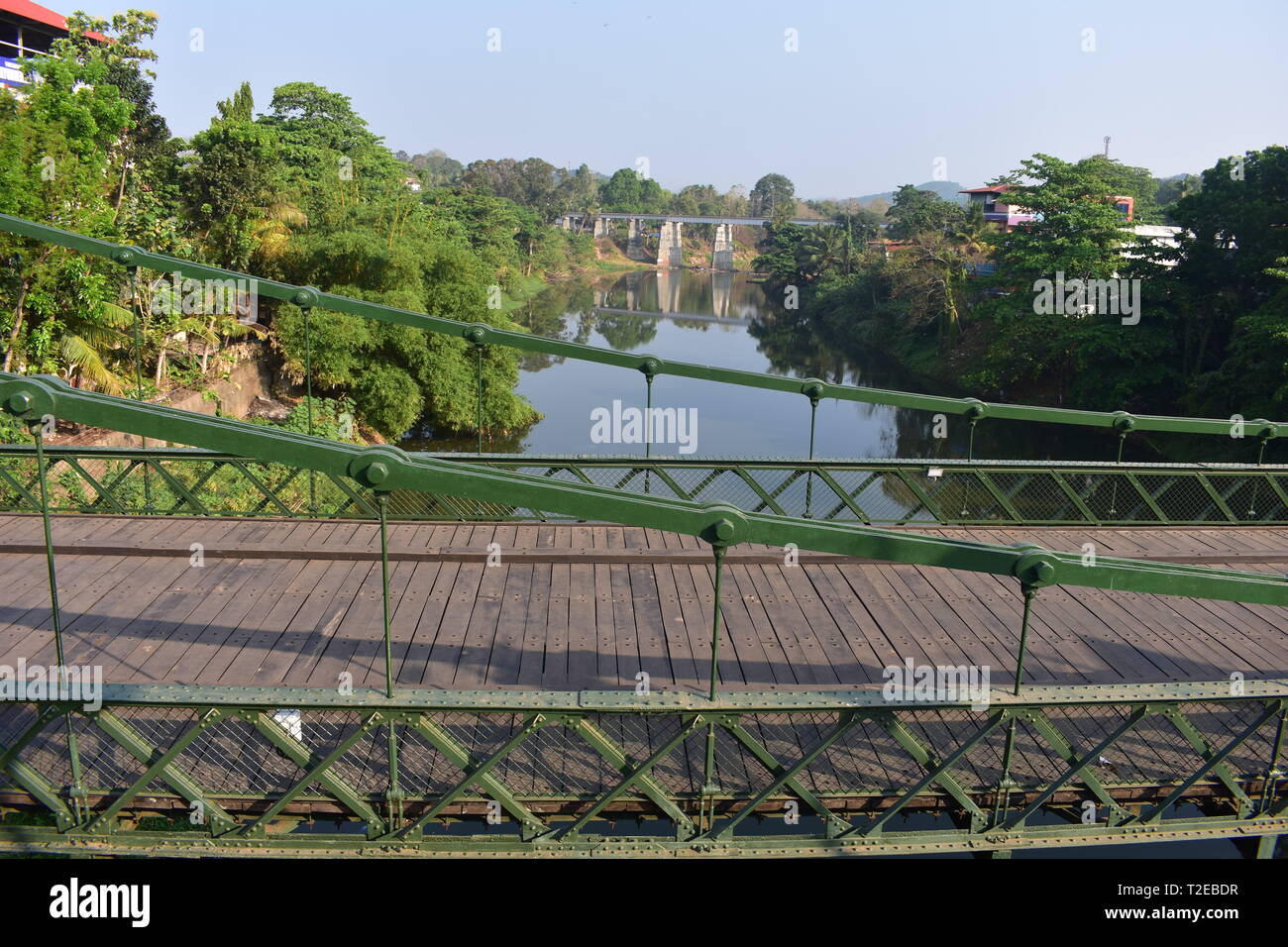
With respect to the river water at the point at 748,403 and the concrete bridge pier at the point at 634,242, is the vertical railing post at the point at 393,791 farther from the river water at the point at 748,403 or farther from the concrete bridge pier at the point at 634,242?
the concrete bridge pier at the point at 634,242

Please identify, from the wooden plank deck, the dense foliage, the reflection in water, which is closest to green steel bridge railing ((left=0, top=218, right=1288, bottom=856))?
the wooden plank deck

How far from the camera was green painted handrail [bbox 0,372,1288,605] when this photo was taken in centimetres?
414

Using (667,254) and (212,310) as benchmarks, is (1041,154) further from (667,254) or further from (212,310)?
(667,254)

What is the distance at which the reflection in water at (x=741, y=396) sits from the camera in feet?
87.0

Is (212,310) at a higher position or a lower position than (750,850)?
higher

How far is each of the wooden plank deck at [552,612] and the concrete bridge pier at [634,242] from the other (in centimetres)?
10493

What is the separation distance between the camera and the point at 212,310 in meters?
20.5

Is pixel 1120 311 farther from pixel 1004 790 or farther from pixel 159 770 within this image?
pixel 159 770

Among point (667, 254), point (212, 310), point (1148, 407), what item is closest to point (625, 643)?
point (212, 310)

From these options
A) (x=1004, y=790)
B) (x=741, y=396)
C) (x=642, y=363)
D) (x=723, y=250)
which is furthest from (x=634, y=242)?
(x=1004, y=790)

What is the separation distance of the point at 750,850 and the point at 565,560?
10.8ft

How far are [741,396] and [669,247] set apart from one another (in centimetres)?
8027

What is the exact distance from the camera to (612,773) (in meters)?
5.27

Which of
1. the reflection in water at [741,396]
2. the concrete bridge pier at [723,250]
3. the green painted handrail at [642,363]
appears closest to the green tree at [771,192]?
the concrete bridge pier at [723,250]
